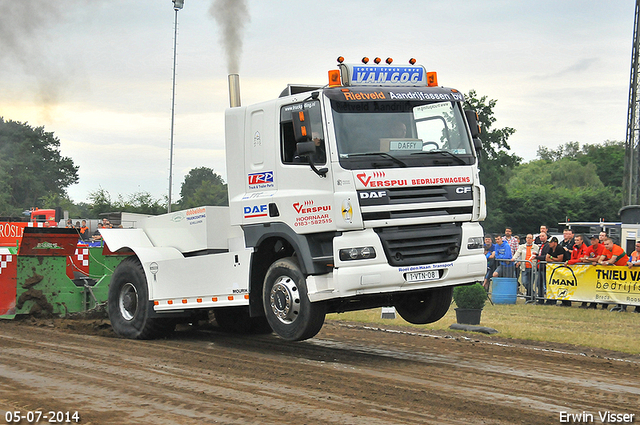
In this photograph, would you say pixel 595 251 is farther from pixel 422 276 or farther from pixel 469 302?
pixel 422 276

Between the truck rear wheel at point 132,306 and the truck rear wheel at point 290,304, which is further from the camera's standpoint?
the truck rear wheel at point 132,306

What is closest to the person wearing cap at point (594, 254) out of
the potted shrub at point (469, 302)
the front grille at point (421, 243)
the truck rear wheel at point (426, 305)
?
the potted shrub at point (469, 302)

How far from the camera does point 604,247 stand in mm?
17516

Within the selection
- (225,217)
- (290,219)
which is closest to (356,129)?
(290,219)

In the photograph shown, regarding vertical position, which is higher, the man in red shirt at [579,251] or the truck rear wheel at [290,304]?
the man in red shirt at [579,251]

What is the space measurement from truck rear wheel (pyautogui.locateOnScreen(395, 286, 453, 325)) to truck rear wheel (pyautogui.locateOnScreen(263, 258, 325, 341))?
1595 millimetres

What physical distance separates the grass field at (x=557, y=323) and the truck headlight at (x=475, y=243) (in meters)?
3.23

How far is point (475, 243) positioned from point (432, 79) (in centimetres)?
225

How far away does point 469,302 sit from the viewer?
12969 millimetres

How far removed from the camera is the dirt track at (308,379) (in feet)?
20.2

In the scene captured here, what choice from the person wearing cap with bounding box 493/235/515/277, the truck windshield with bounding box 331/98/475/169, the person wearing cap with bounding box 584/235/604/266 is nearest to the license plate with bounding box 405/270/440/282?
the truck windshield with bounding box 331/98/475/169

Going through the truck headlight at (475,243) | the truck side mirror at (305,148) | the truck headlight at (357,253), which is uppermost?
the truck side mirror at (305,148)

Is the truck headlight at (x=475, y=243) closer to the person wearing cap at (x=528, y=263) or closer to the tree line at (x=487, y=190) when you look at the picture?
the person wearing cap at (x=528, y=263)

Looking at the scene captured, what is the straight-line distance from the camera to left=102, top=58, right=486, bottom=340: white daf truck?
838 centimetres
